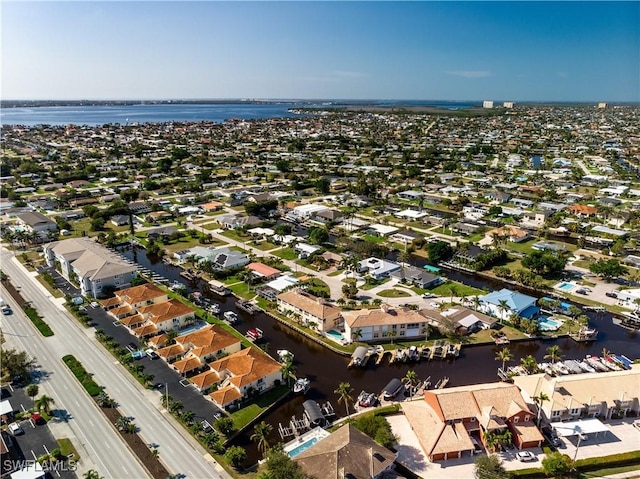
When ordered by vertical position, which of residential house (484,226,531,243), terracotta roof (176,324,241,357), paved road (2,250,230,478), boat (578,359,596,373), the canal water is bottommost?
the canal water

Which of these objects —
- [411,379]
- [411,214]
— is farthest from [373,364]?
[411,214]

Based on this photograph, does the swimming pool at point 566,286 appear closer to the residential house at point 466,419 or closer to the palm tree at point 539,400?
the palm tree at point 539,400

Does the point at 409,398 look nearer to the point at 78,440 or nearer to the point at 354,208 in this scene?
the point at 78,440

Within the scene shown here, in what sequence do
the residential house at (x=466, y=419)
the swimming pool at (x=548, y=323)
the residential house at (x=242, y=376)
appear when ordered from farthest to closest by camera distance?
the swimming pool at (x=548, y=323), the residential house at (x=242, y=376), the residential house at (x=466, y=419)

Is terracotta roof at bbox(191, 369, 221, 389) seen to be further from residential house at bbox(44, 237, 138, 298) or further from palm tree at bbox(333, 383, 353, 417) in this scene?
residential house at bbox(44, 237, 138, 298)

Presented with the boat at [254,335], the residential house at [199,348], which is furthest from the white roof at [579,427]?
the residential house at [199,348]

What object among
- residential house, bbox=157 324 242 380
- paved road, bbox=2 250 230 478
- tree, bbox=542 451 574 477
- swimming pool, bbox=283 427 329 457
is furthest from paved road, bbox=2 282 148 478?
tree, bbox=542 451 574 477
